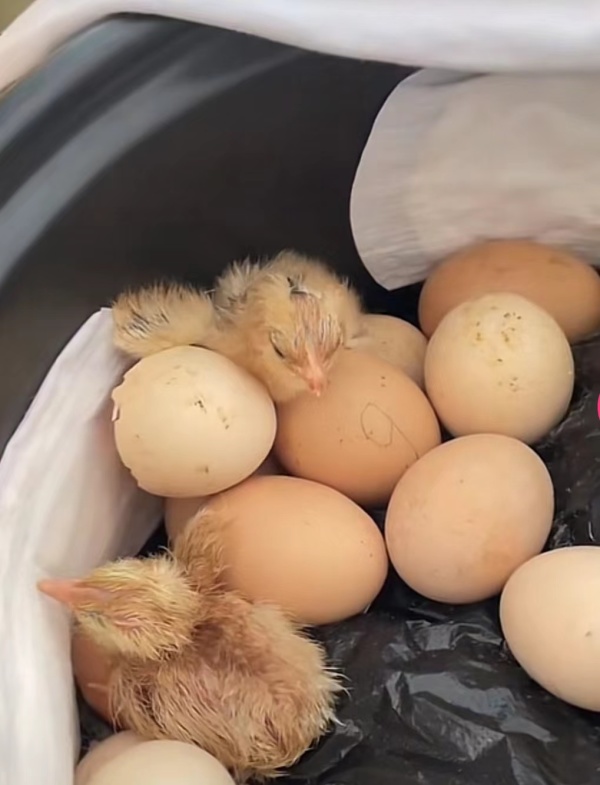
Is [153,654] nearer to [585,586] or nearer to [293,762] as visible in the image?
[293,762]

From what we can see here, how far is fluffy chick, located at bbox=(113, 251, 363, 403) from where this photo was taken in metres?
0.65

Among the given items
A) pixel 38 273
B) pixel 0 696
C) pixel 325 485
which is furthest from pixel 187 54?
pixel 0 696

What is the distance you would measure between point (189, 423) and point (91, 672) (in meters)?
0.15

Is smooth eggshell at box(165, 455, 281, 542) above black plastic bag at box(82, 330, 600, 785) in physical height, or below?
above

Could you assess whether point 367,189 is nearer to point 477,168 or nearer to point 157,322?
point 477,168

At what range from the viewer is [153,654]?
1.94 feet

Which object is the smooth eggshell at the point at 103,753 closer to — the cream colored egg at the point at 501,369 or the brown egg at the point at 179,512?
the brown egg at the point at 179,512

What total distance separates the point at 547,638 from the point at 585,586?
32mm

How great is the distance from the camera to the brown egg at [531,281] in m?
0.77

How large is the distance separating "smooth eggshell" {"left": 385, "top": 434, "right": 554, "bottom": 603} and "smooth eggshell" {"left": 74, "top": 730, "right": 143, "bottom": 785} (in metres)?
0.17

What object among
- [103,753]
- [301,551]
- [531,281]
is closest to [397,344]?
[531,281]

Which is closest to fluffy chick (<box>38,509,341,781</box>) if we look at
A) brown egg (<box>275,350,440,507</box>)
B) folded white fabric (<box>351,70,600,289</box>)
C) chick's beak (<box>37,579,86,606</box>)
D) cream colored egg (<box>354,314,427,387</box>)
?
chick's beak (<box>37,579,86,606</box>)

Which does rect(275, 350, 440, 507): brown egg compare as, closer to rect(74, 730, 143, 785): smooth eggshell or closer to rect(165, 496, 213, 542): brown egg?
rect(165, 496, 213, 542): brown egg

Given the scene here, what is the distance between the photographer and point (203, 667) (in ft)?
1.98
